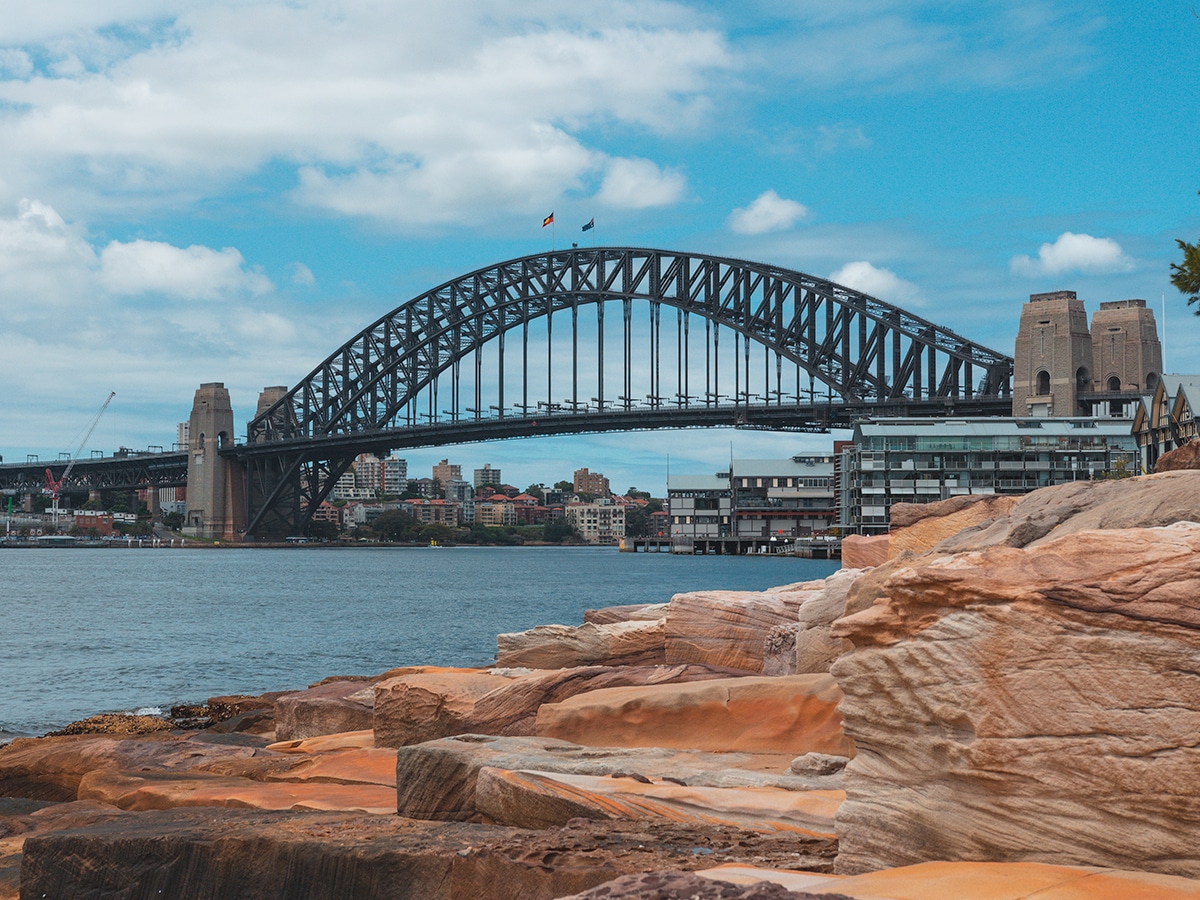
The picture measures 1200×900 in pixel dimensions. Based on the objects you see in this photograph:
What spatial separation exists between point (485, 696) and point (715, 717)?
6.79ft

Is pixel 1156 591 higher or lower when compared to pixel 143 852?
higher

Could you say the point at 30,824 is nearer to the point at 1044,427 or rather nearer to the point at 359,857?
the point at 359,857

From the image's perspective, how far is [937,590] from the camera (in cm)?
456

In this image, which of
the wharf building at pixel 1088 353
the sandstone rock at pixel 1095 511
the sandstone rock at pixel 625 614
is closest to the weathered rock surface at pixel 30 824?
the sandstone rock at pixel 1095 511

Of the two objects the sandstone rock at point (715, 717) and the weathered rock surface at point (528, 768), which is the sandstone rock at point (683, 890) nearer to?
the weathered rock surface at point (528, 768)

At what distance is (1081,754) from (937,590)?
719 millimetres

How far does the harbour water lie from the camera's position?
20953 mm

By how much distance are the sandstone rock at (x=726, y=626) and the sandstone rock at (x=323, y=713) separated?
2767 millimetres

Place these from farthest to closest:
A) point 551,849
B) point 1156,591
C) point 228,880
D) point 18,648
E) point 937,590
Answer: point 18,648 → point 228,880 → point 551,849 → point 937,590 → point 1156,591

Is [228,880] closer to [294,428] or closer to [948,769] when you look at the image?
[948,769]

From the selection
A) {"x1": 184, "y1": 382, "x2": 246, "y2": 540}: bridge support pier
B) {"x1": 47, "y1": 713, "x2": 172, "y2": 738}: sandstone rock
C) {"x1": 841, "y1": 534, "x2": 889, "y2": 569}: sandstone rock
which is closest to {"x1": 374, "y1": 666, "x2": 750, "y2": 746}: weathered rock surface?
{"x1": 841, "y1": 534, "x2": 889, "y2": 569}: sandstone rock

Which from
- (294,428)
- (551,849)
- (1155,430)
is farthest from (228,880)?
(294,428)

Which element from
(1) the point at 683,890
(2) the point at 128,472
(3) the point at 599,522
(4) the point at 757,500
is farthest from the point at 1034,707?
(3) the point at 599,522

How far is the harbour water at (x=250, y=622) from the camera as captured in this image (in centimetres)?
2095
